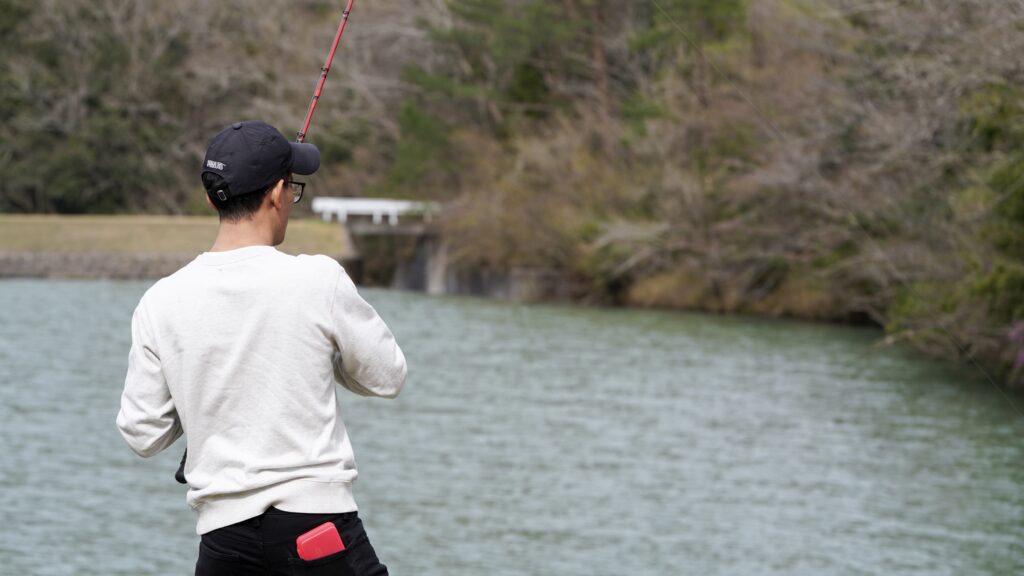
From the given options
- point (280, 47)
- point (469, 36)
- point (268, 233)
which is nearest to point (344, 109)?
point (280, 47)

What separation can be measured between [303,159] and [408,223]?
36.6 metres

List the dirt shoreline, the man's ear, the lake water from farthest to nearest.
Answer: the dirt shoreline < the lake water < the man's ear

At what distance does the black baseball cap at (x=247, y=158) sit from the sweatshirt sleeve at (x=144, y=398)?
0.87 feet

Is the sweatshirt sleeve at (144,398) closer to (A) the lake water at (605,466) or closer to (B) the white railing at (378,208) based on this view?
(A) the lake water at (605,466)

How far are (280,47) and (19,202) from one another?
9.15 m

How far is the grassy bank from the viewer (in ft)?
130

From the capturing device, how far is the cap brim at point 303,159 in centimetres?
265

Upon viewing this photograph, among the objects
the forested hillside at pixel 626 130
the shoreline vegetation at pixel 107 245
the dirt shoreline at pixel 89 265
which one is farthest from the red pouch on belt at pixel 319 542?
the dirt shoreline at pixel 89 265

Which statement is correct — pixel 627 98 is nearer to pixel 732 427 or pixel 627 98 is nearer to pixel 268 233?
pixel 732 427

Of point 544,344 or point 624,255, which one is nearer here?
point 544,344

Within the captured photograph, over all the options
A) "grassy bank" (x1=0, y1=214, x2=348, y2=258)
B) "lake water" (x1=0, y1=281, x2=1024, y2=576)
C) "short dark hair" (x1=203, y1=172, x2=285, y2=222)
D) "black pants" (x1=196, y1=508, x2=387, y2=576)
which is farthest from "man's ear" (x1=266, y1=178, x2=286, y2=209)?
"grassy bank" (x1=0, y1=214, x2=348, y2=258)

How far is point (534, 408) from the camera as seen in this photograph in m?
16.3

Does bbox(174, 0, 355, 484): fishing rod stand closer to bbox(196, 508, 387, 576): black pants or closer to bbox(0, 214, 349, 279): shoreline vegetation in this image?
bbox(196, 508, 387, 576): black pants

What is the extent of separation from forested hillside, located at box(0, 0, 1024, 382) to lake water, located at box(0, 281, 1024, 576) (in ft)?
6.64
